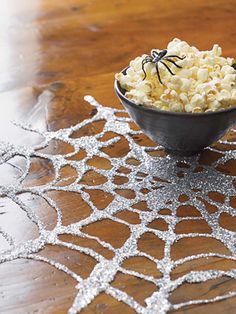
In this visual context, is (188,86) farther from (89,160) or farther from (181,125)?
(89,160)

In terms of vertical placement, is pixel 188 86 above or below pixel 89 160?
above

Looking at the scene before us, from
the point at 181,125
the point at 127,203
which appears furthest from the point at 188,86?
the point at 127,203

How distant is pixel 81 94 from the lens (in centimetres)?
118

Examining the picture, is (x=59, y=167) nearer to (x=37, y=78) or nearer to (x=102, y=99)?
(x=102, y=99)

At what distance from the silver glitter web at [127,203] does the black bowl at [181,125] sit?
0.05m

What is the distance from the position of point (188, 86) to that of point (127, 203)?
20 cm

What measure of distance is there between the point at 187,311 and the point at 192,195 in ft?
0.77

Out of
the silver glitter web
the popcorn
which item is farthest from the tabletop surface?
the popcorn

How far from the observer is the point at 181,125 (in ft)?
2.83

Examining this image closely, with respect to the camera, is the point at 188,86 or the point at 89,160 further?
the point at 89,160

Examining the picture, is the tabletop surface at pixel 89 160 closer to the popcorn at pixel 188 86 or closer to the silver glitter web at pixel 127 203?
the silver glitter web at pixel 127 203

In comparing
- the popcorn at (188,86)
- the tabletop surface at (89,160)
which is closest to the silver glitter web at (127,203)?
the tabletop surface at (89,160)

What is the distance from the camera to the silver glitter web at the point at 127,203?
0.72 metres

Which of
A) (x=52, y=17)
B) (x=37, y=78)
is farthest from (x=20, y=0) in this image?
(x=37, y=78)
